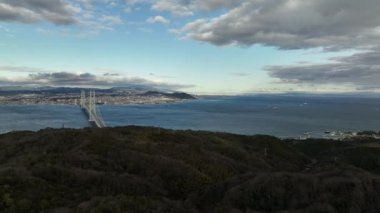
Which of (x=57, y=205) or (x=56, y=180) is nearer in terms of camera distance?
(x=57, y=205)

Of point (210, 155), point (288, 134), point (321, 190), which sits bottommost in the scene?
point (288, 134)

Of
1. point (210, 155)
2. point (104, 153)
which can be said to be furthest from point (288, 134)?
point (104, 153)

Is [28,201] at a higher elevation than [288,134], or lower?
higher

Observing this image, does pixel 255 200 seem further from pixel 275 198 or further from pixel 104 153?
pixel 104 153

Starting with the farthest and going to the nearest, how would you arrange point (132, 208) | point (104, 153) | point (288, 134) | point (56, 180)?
point (288, 134)
point (104, 153)
point (56, 180)
point (132, 208)

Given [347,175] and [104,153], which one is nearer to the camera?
[347,175]

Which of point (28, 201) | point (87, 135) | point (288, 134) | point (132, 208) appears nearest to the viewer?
point (132, 208)

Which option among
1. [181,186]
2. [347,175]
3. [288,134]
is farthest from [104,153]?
[288,134]

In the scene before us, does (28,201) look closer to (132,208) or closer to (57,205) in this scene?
(57,205)

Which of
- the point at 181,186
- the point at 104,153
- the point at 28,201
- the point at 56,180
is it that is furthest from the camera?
the point at 104,153
